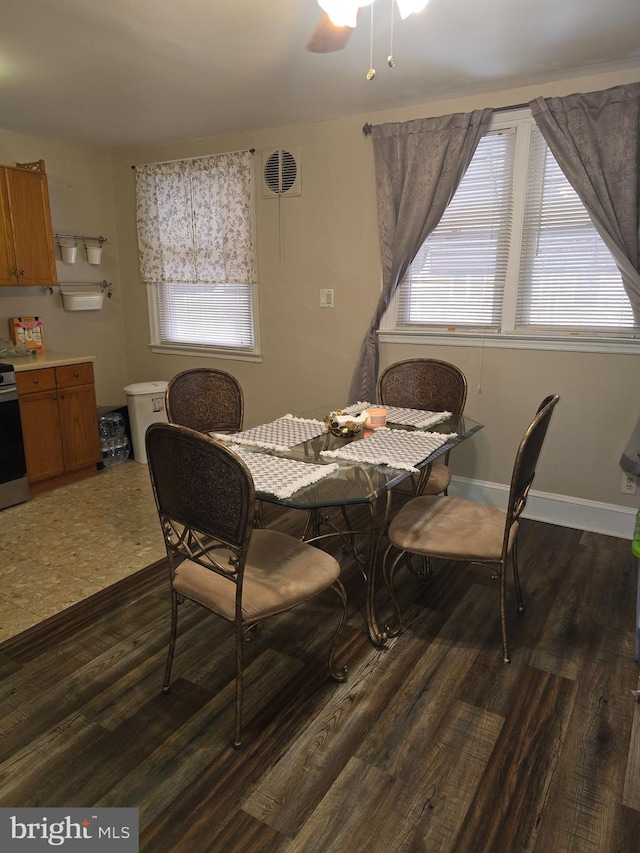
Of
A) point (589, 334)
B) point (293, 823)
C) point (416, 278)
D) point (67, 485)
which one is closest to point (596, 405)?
point (589, 334)

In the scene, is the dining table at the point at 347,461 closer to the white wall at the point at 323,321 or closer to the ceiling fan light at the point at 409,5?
the white wall at the point at 323,321

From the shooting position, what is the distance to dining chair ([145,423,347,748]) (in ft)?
5.18

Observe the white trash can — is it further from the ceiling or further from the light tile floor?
the ceiling

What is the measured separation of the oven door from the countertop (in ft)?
0.67

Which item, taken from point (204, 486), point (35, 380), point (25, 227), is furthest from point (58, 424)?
point (204, 486)

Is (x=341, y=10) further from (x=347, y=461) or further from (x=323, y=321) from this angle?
(x=323, y=321)

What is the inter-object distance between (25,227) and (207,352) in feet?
5.07

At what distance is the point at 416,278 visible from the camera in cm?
364

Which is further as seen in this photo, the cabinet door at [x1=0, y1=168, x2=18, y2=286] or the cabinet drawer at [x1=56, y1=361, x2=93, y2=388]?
the cabinet drawer at [x1=56, y1=361, x2=93, y2=388]

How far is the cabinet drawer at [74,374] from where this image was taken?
3.95 m

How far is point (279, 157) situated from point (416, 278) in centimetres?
133

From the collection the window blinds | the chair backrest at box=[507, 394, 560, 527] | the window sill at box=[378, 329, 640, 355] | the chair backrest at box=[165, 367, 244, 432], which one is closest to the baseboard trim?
the window sill at box=[378, 329, 640, 355]

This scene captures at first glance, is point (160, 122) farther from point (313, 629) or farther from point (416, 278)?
point (313, 629)

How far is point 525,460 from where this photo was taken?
2.02m
